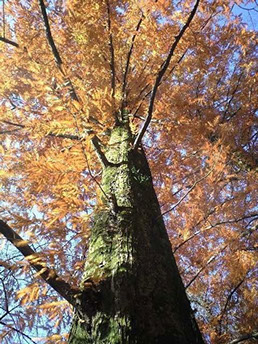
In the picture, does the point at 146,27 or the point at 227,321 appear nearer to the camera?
the point at 146,27

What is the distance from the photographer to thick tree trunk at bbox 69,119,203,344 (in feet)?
5.25

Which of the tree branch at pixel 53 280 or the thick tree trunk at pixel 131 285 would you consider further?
the tree branch at pixel 53 280

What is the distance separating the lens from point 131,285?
1.81 metres

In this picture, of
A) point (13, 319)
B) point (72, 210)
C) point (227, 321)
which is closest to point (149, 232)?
point (72, 210)

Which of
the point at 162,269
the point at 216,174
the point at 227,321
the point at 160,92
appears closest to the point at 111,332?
the point at 162,269

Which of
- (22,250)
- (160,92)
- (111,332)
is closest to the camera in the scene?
(111,332)

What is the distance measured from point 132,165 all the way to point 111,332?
1.93 meters

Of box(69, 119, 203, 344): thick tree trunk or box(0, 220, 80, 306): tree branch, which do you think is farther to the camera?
box(0, 220, 80, 306): tree branch

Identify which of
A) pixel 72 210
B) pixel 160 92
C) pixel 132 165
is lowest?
pixel 72 210

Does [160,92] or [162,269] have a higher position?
[160,92]

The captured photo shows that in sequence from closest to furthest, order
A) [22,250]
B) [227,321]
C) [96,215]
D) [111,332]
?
1. [111,332]
2. [22,250]
3. [96,215]
4. [227,321]

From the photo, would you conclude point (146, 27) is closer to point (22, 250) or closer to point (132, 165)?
point (132, 165)

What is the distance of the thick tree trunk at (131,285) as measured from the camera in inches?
63.0

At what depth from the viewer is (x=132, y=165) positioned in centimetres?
327
